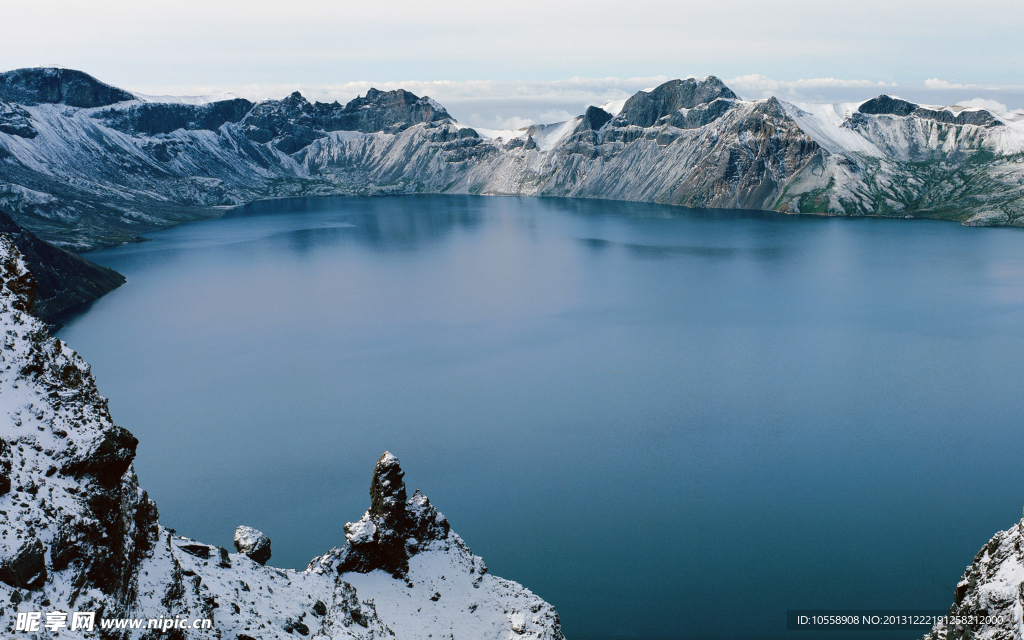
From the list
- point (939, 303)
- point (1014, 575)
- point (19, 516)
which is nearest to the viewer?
point (19, 516)

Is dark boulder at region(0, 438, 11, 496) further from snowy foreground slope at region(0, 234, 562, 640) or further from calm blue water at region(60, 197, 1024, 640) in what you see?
calm blue water at region(60, 197, 1024, 640)

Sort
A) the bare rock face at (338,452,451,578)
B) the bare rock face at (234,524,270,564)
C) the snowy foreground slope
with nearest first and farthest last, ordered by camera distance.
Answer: the snowy foreground slope, the bare rock face at (234,524,270,564), the bare rock face at (338,452,451,578)

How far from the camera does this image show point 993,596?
24312 mm

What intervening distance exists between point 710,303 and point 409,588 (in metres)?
88.9

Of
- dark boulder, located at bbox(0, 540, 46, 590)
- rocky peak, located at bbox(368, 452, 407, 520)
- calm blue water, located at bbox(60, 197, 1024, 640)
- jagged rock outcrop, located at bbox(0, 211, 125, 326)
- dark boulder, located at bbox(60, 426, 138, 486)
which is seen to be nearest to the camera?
dark boulder, located at bbox(0, 540, 46, 590)

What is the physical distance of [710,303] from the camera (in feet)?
372

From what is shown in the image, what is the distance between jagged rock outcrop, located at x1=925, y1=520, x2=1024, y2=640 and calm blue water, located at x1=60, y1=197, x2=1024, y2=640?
1289cm

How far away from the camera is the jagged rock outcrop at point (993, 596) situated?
23.2 meters

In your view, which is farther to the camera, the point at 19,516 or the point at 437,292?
the point at 437,292

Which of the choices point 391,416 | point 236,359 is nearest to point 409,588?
point 391,416

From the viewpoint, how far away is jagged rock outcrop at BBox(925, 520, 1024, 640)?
76.1 ft

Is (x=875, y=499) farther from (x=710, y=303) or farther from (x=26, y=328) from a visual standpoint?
(x=710, y=303)

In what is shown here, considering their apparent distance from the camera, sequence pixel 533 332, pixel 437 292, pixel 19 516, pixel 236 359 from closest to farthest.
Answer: pixel 19 516 < pixel 236 359 < pixel 533 332 < pixel 437 292

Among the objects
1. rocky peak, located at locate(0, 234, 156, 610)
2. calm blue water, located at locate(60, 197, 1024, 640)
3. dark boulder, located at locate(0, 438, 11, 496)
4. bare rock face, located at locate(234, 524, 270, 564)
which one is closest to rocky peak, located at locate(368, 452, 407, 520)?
bare rock face, located at locate(234, 524, 270, 564)
